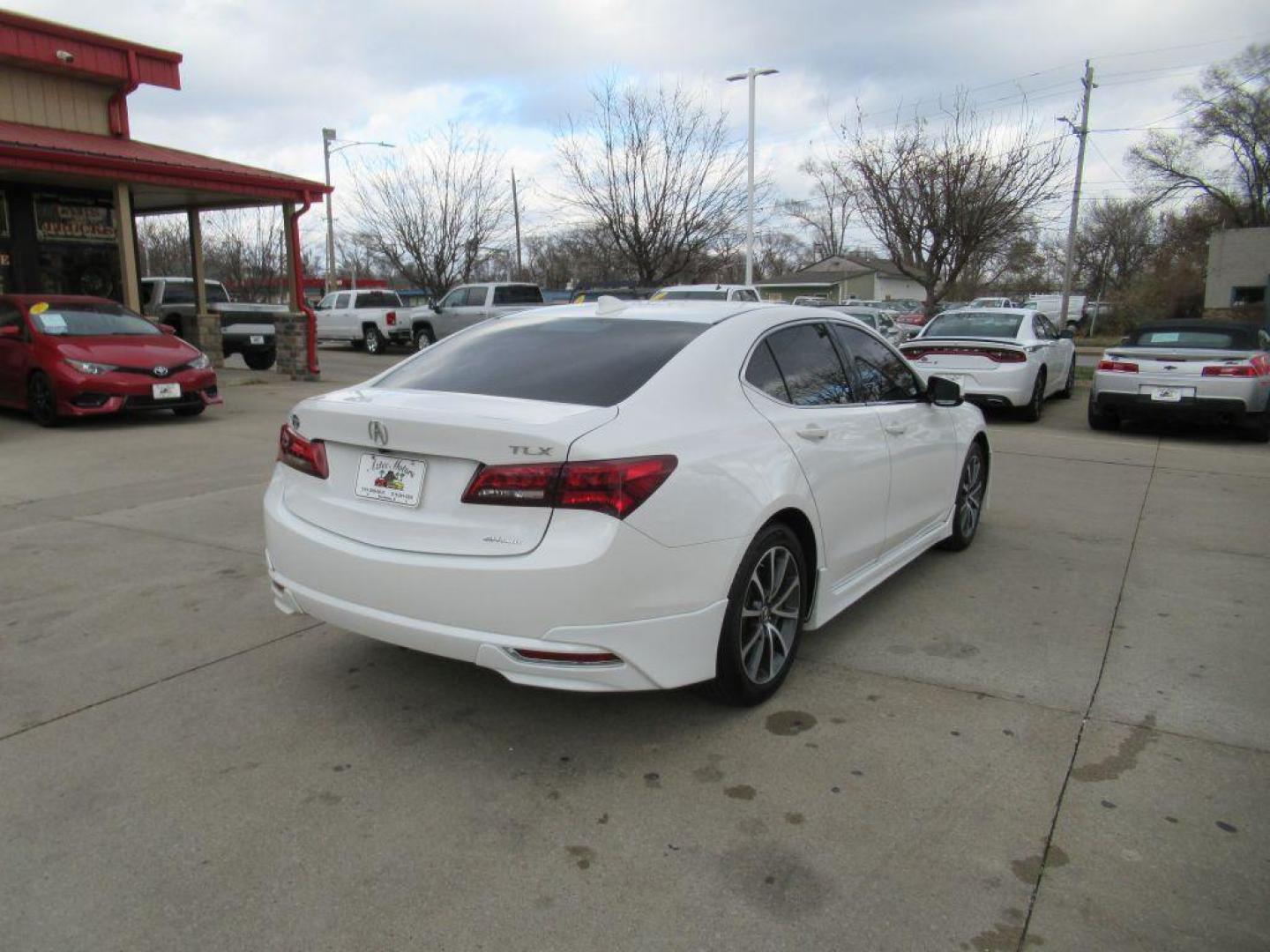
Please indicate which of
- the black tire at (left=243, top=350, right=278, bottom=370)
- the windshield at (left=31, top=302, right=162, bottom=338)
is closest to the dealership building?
the black tire at (left=243, top=350, right=278, bottom=370)

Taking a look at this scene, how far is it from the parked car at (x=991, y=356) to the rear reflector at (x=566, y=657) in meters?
9.43

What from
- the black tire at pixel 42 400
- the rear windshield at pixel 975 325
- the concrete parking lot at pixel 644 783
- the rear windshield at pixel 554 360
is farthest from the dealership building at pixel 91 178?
the rear windshield at pixel 554 360

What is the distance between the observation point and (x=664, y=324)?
3.92m

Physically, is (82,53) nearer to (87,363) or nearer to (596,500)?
(87,363)

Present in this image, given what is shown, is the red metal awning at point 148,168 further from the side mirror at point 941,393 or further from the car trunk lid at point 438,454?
the side mirror at point 941,393

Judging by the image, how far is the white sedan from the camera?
293 cm

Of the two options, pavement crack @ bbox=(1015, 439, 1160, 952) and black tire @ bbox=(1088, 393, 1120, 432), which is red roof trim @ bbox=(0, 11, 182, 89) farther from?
pavement crack @ bbox=(1015, 439, 1160, 952)

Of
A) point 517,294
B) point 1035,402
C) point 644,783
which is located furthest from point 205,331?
point 644,783

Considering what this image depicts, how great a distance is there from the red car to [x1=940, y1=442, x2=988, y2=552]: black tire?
8813 millimetres

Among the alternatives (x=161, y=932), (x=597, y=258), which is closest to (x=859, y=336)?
(x=161, y=932)

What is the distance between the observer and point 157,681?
12.5 feet

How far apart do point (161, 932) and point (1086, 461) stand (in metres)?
9.23

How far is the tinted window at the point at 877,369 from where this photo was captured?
4586 millimetres

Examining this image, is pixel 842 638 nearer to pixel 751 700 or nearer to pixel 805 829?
pixel 751 700
